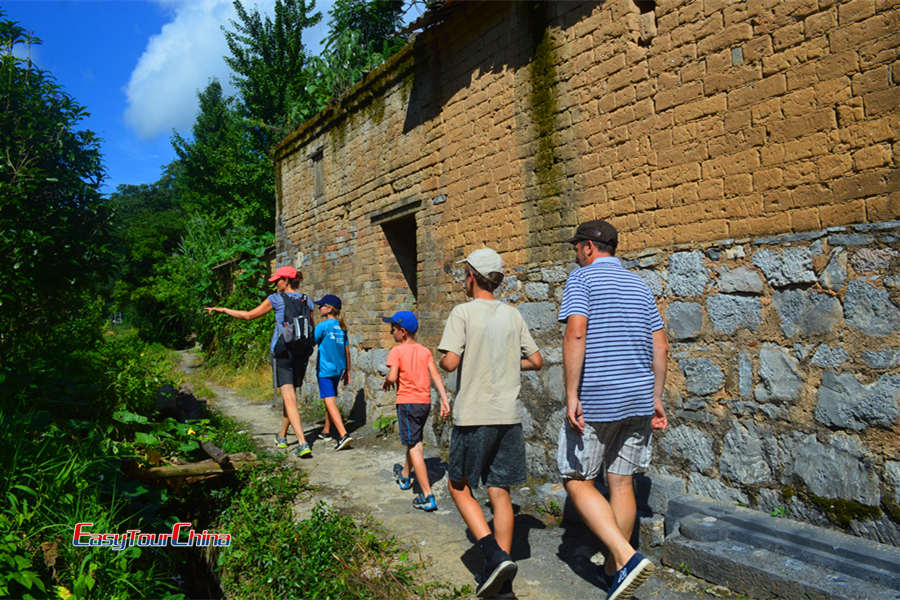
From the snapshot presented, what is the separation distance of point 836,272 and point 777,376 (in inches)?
25.8

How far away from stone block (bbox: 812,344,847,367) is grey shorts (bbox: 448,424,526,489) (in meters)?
1.68

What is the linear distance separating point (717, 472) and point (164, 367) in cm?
A: 604

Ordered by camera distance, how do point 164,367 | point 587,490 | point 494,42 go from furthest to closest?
point 164,367 < point 494,42 < point 587,490

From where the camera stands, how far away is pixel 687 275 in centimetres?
388

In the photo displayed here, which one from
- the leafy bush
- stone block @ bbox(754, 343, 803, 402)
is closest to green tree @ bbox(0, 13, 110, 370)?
the leafy bush

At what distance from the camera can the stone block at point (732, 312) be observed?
3508 mm

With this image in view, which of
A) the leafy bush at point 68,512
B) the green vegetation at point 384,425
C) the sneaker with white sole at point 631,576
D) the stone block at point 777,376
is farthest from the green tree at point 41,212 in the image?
the stone block at point 777,376

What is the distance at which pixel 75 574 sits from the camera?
2.91 m

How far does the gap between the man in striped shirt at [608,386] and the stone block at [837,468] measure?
89cm

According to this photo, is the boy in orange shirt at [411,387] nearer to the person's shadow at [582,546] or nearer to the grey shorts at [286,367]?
the person's shadow at [582,546]

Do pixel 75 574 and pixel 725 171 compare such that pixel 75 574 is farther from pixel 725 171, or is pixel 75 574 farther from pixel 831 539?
pixel 725 171

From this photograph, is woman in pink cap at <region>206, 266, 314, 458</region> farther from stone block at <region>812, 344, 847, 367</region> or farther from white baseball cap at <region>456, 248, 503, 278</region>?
stone block at <region>812, 344, 847, 367</region>

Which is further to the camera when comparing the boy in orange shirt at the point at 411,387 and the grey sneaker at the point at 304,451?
the grey sneaker at the point at 304,451

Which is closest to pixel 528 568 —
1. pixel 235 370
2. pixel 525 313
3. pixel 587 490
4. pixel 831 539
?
pixel 587 490
